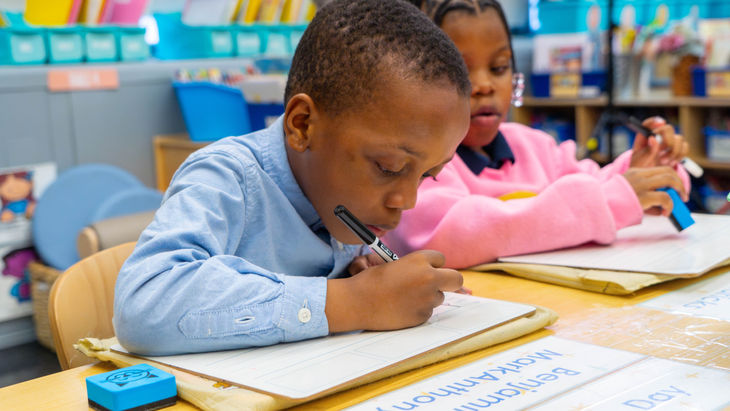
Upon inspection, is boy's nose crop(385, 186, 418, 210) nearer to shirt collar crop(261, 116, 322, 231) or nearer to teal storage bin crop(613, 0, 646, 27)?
shirt collar crop(261, 116, 322, 231)

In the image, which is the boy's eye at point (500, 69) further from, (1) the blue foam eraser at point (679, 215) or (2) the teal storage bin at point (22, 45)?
(2) the teal storage bin at point (22, 45)

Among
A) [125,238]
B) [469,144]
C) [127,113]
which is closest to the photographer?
[469,144]

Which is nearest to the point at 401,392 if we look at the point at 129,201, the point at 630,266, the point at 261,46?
the point at 630,266

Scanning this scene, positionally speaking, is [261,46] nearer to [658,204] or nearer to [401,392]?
[658,204]

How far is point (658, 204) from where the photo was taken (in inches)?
42.4

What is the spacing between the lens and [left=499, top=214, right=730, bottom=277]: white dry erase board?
902mm

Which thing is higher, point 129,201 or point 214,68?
point 214,68

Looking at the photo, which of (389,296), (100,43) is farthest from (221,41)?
(389,296)

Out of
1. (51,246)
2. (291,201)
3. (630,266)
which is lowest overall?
(51,246)

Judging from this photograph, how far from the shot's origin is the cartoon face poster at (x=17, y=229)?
2297mm

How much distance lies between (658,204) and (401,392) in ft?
2.15

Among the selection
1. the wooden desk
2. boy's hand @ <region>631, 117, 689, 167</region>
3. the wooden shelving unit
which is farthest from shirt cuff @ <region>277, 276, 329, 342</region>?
the wooden shelving unit

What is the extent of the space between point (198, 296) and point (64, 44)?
2055 mm

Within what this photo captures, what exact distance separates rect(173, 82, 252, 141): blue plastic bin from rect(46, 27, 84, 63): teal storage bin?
325 mm
